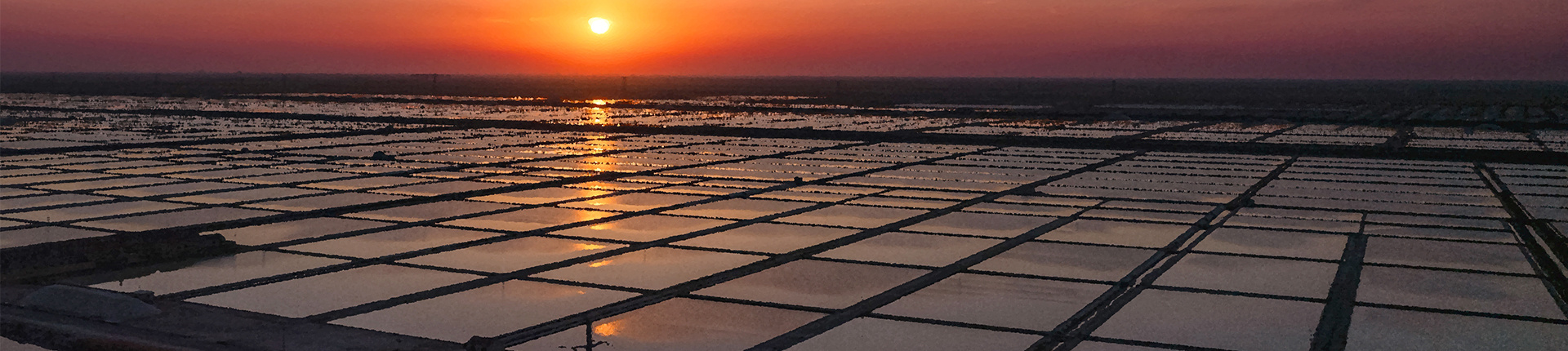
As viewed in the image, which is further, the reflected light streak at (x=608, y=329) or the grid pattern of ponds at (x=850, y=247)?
the grid pattern of ponds at (x=850, y=247)

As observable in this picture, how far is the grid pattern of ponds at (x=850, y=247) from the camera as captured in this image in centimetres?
769

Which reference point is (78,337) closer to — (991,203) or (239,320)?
(239,320)

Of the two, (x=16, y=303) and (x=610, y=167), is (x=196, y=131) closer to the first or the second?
(x=610, y=167)

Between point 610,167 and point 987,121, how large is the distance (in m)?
19.0

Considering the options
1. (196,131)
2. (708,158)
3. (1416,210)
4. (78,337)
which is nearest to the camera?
(78,337)

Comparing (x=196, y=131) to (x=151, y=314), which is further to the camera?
(x=196, y=131)

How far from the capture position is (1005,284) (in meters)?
9.05

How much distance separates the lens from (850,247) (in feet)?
35.7

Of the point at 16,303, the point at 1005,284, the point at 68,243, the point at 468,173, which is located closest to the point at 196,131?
the point at 468,173

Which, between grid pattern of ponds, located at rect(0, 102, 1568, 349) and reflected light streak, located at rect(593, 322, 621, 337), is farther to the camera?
grid pattern of ponds, located at rect(0, 102, 1568, 349)

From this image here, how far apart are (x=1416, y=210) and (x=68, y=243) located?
42.3ft

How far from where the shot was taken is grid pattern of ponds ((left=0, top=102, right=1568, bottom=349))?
7.69 meters

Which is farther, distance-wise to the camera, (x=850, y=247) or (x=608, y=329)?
(x=850, y=247)

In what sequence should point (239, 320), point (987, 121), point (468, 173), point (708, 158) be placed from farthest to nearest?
point (987, 121), point (708, 158), point (468, 173), point (239, 320)
